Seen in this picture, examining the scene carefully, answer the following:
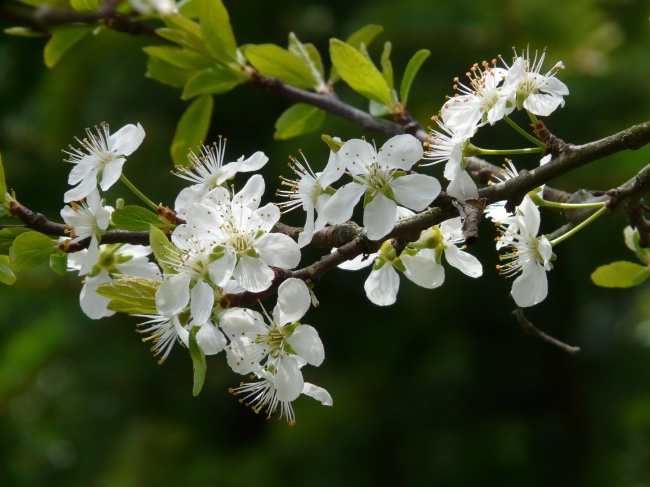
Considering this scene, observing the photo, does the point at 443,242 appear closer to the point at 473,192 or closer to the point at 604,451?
the point at 473,192

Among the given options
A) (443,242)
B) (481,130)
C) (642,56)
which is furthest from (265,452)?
(443,242)

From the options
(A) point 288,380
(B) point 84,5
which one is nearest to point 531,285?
(A) point 288,380

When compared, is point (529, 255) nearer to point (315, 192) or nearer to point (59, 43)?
point (315, 192)

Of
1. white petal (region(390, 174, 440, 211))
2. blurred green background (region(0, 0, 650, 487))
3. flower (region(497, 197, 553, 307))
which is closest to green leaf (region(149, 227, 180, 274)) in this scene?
white petal (region(390, 174, 440, 211))

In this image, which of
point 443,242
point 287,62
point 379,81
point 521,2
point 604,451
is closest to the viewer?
point 443,242

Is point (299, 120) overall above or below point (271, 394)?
above

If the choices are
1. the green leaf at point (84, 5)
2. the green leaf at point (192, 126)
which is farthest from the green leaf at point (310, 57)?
the green leaf at point (84, 5)
